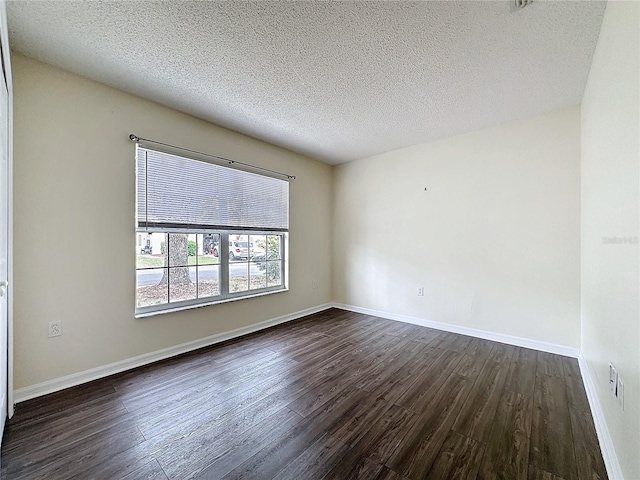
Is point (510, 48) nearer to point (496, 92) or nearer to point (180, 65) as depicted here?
point (496, 92)

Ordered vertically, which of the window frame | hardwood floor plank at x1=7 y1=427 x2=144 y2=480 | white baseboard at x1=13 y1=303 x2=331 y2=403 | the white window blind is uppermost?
the white window blind

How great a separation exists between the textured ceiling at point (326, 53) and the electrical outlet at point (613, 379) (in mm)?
2035

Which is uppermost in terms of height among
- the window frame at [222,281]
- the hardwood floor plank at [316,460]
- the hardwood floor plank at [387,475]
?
the window frame at [222,281]

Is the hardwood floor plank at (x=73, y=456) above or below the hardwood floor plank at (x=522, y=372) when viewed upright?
above

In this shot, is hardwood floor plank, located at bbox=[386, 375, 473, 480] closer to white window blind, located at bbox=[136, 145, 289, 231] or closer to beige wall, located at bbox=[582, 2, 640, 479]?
beige wall, located at bbox=[582, 2, 640, 479]

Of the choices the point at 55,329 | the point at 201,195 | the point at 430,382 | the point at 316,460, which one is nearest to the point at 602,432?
the point at 430,382

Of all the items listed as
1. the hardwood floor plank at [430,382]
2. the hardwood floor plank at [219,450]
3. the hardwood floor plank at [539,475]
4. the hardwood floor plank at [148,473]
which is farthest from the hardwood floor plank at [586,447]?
the hardwood floor plank at [148,473]

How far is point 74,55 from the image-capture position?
1963 mm

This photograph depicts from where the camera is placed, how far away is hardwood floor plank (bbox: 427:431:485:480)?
1354mm

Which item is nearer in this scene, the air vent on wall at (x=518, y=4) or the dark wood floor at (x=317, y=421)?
the dark wood floor at (x=317, y=421)

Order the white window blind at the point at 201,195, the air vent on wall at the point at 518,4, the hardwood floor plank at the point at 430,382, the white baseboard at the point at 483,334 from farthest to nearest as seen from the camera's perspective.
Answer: the white baseboard at the point at 483,334, the white window blind at the point at 201,195, the hardwood floor plank at the point at 430,382, the air vent on wall at the point at 518,4

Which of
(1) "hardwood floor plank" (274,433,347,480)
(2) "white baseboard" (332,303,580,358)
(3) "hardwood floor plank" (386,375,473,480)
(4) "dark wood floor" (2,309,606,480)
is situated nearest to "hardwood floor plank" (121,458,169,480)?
(4) "dark wood floor" (2,309,606,480)

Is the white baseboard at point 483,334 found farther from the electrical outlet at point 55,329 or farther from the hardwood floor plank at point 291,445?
the electrical outlet at point 55,329

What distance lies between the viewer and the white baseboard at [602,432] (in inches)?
51.8
